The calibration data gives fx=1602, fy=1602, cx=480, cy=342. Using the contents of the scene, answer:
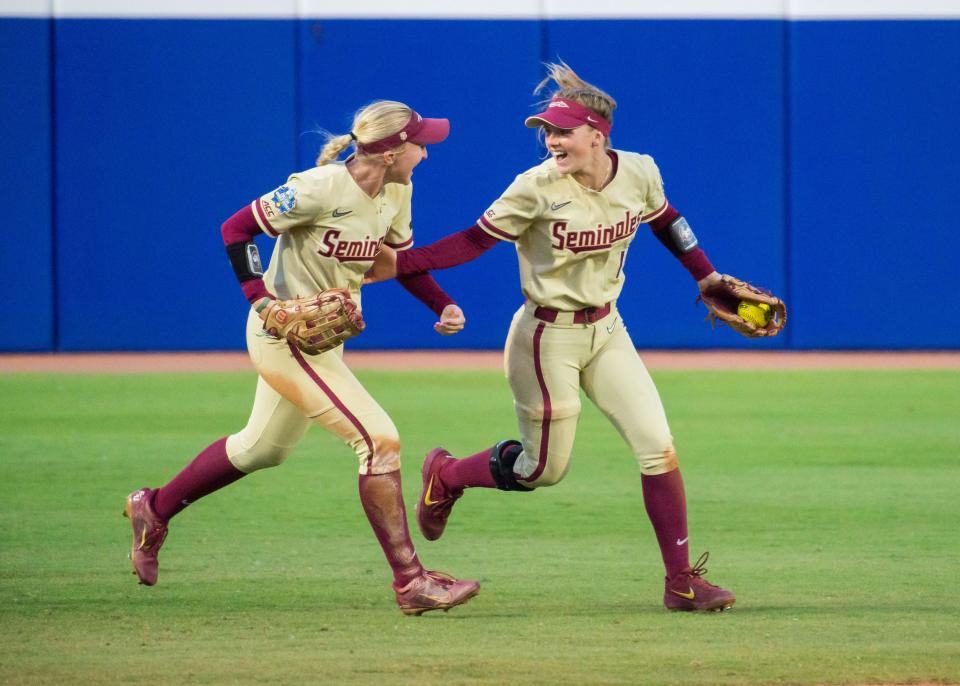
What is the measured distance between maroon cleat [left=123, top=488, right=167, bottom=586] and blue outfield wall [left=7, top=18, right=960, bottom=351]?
976cm

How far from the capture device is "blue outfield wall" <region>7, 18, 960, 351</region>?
15938mm

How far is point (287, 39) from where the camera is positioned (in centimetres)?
1595

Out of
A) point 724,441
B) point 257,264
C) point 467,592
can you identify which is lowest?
point 724,441

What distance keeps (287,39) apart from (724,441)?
7.75 m

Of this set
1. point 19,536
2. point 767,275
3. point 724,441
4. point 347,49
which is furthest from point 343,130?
point 19,536

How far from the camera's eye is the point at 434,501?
673cm

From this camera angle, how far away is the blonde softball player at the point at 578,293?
5867 mm

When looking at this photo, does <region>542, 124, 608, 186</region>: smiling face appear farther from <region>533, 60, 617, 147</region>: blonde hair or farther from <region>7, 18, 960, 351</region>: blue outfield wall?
<region>7, 18, 960, 351</region>: blue outfield wall

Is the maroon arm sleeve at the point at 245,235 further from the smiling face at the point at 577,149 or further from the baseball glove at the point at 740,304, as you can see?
the baseball glove at the point at 740,304

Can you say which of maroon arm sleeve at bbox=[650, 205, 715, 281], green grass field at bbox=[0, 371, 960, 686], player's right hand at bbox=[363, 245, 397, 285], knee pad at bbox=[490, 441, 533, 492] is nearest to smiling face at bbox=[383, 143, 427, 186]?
player's right hand at bbox=[363, 245, 397, 285]

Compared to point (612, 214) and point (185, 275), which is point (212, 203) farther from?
point (612, 214)

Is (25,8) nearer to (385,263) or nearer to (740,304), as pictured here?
(385,263)

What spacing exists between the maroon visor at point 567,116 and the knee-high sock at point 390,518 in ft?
4.60

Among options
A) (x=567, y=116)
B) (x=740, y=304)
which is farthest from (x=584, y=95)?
(x=740, y=304)
